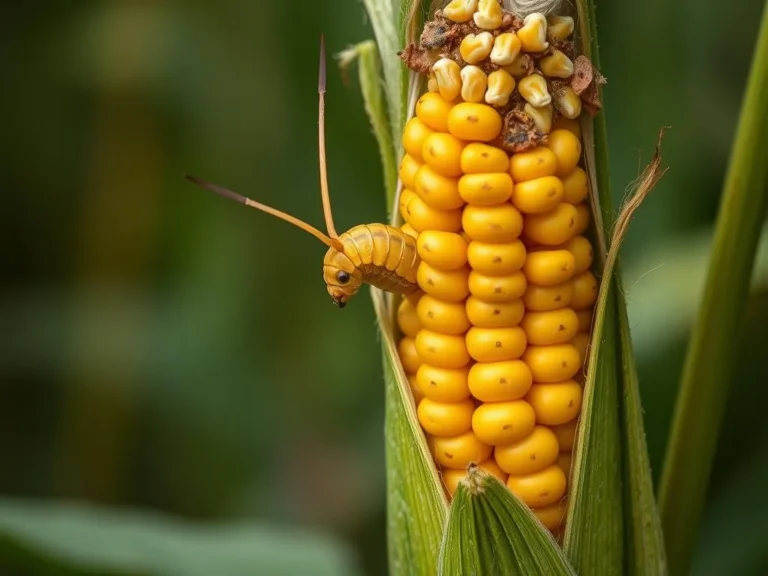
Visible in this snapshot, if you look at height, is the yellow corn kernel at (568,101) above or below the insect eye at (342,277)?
above

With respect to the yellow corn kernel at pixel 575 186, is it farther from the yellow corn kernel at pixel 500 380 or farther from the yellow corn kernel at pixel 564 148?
the yellow corn kernel at pixel 500 380

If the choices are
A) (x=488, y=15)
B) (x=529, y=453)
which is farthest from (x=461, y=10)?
(x=529, y=453)

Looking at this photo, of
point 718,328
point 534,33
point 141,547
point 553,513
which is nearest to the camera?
point 534,33

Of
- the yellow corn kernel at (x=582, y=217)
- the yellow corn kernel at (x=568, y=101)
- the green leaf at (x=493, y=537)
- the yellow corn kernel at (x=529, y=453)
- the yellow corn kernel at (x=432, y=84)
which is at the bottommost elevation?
the green leaf at (x=493, y=537)

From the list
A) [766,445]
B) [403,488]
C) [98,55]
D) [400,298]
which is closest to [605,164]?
[400,298]

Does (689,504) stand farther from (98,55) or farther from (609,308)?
(98,55)

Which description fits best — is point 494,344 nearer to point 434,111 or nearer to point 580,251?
point 580,251

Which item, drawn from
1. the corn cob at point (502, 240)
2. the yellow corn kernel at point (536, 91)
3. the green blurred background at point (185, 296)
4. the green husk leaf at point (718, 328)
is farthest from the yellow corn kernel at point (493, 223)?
the green blurred background at point (185, 296)
